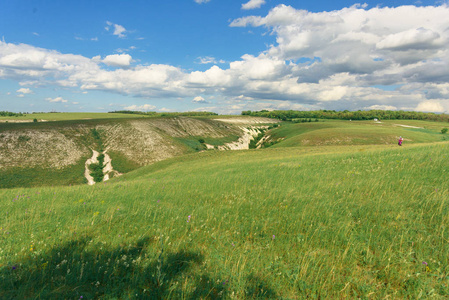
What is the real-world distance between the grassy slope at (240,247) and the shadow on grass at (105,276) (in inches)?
0.8

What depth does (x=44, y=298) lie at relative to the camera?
3.39 m

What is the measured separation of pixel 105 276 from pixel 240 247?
9.26ft

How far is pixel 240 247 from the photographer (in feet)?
16.0

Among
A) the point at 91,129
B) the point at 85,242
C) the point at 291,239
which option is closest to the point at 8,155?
the point at 91,129

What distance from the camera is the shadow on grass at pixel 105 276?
A: 3.51m

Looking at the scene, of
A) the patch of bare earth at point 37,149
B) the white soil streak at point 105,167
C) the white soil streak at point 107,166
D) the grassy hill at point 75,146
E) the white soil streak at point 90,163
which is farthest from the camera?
the white soil streak at point 107,166

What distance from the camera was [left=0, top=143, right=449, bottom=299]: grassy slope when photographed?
367 centimetres

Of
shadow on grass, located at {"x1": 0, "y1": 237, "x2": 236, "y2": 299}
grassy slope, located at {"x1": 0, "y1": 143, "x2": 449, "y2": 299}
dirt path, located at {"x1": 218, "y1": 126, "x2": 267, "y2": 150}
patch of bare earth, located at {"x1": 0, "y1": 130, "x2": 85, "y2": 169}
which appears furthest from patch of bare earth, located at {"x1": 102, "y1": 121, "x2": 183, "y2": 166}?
shadow on grass, located at {"x1": 0, "y1": 237, "x2": 236, "y2": 299}

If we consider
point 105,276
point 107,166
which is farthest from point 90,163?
point 105,276

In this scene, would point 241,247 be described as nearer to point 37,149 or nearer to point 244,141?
point 37,149

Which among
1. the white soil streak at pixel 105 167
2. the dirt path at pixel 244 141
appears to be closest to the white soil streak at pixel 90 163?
the white soil streak at pixel 105 167

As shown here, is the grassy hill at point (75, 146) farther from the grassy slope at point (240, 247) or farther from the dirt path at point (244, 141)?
the grassy slope at point (240, 247)

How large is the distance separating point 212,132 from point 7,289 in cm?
10764

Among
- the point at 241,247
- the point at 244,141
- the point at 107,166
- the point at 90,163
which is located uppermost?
the point at 241,247
